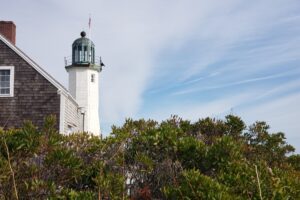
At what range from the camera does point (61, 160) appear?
5.53 metres

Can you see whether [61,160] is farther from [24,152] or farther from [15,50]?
[15,50]

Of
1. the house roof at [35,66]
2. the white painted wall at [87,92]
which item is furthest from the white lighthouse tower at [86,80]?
the house roof at [35,66]

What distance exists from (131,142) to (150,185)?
0.80 meters

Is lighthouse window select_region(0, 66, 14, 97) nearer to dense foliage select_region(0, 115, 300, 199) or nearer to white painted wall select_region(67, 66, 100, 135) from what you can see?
white painted wall select_region(67, 66, 100, 135)

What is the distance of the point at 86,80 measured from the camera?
32281 millimetres

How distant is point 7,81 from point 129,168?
678 inches

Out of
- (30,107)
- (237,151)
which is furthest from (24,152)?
(30,107)

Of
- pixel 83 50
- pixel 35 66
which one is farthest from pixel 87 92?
pixel 35 66

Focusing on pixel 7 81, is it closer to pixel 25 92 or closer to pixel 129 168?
pixel 25 92

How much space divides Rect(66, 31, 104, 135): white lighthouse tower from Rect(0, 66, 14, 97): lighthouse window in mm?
7291

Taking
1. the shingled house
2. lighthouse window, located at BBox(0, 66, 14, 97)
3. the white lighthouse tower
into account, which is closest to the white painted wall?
the white lighthouse tower

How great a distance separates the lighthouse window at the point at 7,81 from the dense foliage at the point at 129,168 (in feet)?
51.4

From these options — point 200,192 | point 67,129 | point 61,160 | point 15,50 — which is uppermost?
point 15,50

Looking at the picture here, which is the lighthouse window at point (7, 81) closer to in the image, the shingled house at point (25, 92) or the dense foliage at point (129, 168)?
the shingled house at point (25, 92)
